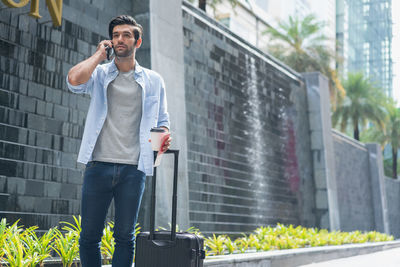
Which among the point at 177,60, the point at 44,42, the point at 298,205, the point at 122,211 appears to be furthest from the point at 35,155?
the point at 298,205

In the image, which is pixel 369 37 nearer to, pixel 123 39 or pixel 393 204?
pixel 393 204

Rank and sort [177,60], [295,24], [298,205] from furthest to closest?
[295,24] < [298,205] < [177,60]

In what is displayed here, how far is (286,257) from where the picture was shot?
9.01 metres

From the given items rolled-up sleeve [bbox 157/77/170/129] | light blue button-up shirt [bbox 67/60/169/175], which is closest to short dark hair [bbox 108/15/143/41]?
light blue button-up shirt [bbox 67/60/169/175]

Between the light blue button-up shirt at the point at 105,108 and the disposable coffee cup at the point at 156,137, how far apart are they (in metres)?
0.12

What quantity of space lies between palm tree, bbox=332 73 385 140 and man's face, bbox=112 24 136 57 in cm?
3177

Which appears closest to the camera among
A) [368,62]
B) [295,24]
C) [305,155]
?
[305,155]

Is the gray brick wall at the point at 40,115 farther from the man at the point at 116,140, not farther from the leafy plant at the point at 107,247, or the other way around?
the man at the point at 116,140

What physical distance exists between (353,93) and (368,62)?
63.4 metres

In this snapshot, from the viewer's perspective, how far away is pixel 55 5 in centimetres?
791

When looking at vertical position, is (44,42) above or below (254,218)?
above

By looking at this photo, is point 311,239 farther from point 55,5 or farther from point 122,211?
point 122,211

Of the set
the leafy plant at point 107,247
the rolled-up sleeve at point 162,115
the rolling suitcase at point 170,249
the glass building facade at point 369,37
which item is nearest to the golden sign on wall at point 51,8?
the leafy plant at point 107,247

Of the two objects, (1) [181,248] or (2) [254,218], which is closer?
(1) [181,248]
